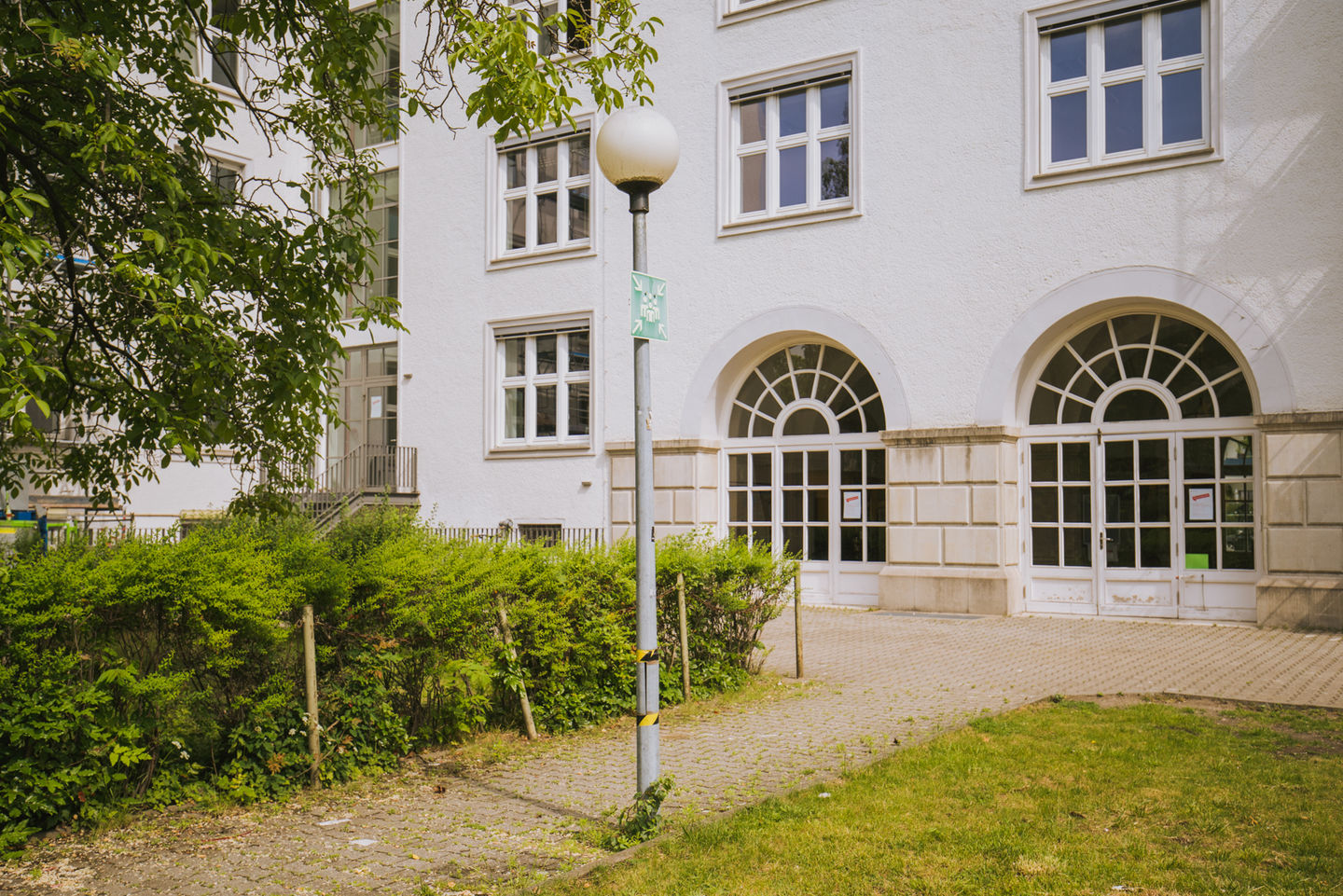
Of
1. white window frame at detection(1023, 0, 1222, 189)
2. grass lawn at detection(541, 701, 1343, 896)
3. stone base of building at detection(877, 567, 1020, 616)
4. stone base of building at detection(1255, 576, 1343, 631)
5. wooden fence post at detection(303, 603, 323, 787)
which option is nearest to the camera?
grass lawn at detection(541, 701, 1343, 896)

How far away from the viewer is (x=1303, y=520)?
45.8 feet

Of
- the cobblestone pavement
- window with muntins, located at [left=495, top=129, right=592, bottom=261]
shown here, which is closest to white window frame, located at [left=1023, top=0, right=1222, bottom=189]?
the cobblestone pavement

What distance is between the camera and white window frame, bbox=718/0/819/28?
18391 mm

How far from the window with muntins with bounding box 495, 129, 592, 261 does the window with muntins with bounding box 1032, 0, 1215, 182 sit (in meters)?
8.26

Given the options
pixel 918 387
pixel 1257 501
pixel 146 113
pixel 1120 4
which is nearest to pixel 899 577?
pixel 918 387

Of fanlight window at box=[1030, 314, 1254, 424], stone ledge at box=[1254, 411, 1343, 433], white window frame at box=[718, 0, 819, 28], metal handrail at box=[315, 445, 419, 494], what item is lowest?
metal handrail at box=[315, 445, 419, 494]

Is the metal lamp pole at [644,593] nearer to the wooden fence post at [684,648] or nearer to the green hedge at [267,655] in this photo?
the green hedge at [267,655]

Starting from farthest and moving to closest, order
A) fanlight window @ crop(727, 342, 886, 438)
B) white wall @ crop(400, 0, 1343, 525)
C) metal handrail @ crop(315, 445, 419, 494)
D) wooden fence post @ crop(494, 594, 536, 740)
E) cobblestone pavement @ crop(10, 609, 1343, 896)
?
1. metal handrail @ crop(315, 445, 419, 494)
2. fanlight window @ crop(727, 342, 886, 438)
3. white wall @ crop(400, 0, 1343, 525)
4. wooden fence post @ crop(494, 594, 536, 740)
5. cobblestone pavement @ crop(10, 609, 1343, 896)

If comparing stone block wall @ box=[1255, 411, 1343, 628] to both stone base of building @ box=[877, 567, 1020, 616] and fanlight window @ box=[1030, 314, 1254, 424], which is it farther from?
stone base of building @ box=[877, 567, 1020, 616]

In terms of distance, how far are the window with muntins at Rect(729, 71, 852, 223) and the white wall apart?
0.40 meters

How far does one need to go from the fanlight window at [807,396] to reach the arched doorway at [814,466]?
0.01m

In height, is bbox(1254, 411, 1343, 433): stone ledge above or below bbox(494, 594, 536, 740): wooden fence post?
above

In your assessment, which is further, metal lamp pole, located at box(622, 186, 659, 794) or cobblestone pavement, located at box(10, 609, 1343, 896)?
metal lamp pole, located at box(622, 186, 659, 794)

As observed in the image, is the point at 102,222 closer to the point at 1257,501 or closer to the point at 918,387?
the point at 918,387
